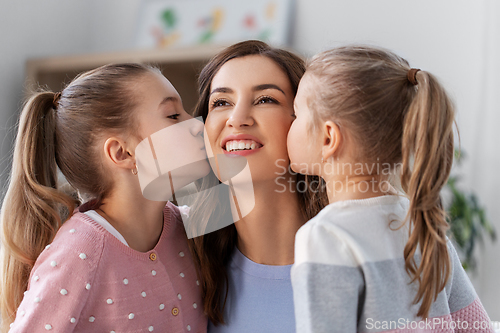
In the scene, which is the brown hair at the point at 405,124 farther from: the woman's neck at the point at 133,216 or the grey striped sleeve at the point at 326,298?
the woman's neck at the point at 133,216

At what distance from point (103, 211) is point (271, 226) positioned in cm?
41

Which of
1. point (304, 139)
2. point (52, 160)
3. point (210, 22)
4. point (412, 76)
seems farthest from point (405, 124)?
point (210, 22)

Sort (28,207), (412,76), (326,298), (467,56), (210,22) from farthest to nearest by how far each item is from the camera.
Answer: (210,22), (467,56), (28,207), (412,76), (326,298)

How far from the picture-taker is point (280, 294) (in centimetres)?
104

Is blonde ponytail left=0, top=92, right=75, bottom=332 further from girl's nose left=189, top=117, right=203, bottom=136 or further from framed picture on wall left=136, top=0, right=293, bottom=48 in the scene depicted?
framed picture on wall left=136, top=0, right=293, bottom=48

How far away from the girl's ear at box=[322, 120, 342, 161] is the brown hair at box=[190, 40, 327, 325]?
26cm

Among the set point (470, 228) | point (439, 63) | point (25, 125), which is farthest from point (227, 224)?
point (439, 63)

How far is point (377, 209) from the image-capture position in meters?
0.78

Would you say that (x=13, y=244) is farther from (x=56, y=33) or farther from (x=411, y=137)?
(x=56, y=33)

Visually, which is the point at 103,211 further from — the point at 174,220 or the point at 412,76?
the point at 412,76

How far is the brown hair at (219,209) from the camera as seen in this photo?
1.06m

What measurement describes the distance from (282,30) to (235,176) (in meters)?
1.67

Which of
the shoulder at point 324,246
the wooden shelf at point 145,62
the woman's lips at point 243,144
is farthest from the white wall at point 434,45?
the shoulder at point 324,246

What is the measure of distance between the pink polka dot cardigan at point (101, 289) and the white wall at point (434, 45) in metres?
1.64
